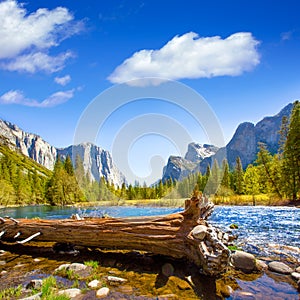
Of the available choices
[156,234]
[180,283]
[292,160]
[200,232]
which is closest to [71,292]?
[180,283]

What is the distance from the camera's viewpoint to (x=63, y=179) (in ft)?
245

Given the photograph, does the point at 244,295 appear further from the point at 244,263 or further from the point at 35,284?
the point at 35,284

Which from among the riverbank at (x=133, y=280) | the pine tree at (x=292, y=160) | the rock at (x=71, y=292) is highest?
the pine tree at (x=292, y=160)

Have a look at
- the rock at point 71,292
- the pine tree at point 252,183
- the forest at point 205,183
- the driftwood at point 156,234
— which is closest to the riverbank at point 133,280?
the rock at point 71,292

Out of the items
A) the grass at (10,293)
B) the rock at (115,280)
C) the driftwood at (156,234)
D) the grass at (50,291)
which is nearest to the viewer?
the grass at (50,291)

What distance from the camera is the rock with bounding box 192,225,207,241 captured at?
6945 mm

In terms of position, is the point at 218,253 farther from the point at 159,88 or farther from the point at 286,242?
the point at 159,88

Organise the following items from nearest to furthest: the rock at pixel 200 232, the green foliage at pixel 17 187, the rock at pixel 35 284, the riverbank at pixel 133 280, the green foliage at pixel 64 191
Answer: the riverbank at pixel 133 280, the rock at pixel 35 284, the rock at pixel 200 232, the green foliage at pixel 17 187, the green foliage at pixel 64 191

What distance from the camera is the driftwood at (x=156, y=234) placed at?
22.2ft

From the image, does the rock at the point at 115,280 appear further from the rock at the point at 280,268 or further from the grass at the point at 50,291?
the rock at the point at 280,268

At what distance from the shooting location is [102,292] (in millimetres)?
5855

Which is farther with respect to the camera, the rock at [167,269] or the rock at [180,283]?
the rock at [167,269]

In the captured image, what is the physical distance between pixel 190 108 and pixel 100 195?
178 ft

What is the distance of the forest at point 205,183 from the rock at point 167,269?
34887 mm
